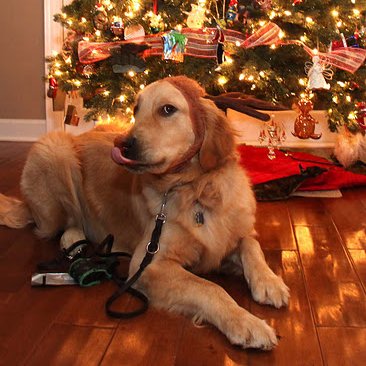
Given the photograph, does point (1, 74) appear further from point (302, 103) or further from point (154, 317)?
point (154, 317)

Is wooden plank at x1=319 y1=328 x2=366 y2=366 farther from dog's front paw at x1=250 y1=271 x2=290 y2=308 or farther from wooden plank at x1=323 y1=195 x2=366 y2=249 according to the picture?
wooden plank at x1=323 y1=195 x2=366 y2=249

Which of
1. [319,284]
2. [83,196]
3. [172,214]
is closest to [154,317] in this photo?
[172,214]

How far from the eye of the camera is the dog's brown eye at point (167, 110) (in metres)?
2.07

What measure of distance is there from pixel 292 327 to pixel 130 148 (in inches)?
35.2

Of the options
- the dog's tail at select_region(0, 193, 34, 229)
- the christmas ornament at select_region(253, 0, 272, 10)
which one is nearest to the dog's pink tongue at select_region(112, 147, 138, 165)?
the dog's tail at select_region(0, 193, 34, 229)

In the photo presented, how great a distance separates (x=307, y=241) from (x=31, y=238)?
1500 mm

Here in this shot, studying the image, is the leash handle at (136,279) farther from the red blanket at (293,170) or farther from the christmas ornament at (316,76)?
the christmas ornament at (316,76)

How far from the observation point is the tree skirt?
371cm

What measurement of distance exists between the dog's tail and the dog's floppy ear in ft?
4.57

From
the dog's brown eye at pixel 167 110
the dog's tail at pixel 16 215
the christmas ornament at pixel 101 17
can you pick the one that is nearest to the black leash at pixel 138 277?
the dog's brown eye at pixel 167 110

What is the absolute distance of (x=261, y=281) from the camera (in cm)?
210

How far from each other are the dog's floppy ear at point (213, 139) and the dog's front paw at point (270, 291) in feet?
1.65

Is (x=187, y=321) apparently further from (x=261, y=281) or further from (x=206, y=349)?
(x=261, y=281)

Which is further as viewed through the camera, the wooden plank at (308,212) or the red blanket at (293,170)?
the red blanket at (293,170)
